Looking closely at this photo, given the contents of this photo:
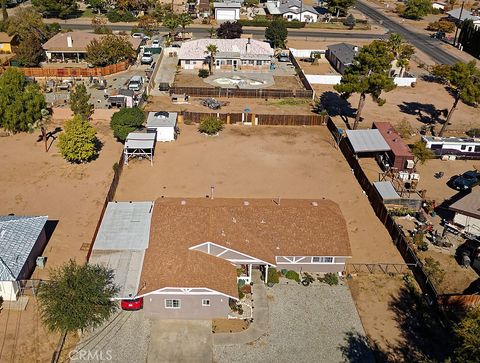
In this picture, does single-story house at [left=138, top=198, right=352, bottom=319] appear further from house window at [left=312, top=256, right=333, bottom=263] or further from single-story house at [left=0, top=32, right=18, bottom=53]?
single-story house at [left=0, top=32, right=18, bottom=53]

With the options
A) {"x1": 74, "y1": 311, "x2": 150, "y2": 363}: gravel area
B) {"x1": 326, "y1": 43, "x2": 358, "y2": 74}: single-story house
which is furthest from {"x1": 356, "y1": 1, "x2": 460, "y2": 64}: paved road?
{"x1": 74, "y1": 311, "x2": 150, "y2": 363}: gravel area

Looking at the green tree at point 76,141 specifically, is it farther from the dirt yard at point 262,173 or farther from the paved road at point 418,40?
the paved road at point 418,40

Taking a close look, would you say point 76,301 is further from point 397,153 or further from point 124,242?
point 397,153

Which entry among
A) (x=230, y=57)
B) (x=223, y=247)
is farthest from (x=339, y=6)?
(x=223, y=247)

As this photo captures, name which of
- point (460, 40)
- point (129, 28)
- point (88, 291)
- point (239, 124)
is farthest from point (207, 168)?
point (460, 40)

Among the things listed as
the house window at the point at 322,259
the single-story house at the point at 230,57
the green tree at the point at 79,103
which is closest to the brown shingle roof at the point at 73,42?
the single-story house at the point at 230,57

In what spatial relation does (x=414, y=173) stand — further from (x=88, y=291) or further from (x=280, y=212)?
(x=88, y=291)
